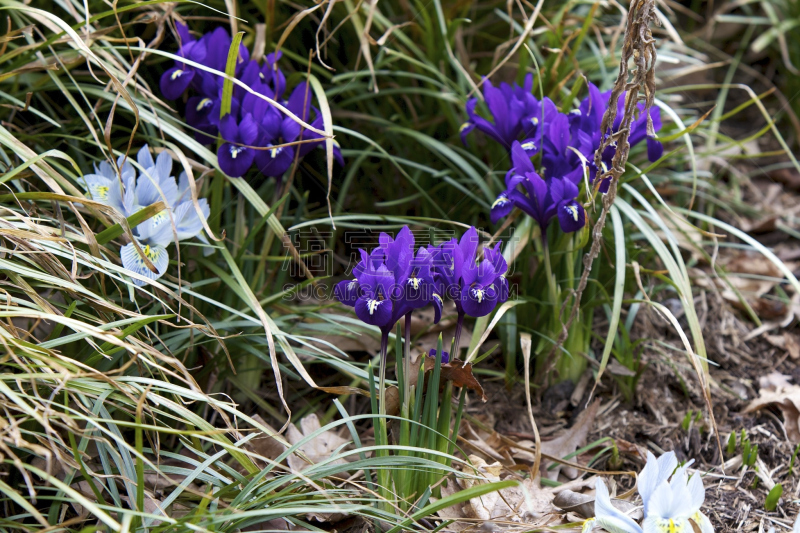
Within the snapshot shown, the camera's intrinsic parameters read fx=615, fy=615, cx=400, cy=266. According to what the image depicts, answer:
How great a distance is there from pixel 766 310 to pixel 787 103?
5.56ft

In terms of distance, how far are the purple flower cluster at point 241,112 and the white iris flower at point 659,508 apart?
133cm

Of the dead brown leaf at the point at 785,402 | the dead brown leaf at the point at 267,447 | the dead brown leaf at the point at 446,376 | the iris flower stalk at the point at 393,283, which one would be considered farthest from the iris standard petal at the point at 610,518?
the dead brown leaf at the point at 785,402

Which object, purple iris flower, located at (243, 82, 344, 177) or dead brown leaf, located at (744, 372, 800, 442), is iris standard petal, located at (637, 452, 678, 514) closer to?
dead brown leaf, located at (744, 372, 800, 442)

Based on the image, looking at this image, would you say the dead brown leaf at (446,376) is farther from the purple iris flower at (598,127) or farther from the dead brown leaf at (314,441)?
the purple iris flower at (598,127)

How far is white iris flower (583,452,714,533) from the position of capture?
1464 mm

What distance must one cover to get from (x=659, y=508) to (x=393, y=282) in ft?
2.78

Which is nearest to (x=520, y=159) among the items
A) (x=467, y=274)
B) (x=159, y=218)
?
(x=467, y=274)

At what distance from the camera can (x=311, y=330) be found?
2.23 meters

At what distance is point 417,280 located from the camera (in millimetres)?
1554

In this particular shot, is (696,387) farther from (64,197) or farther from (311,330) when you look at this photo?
(64,197)

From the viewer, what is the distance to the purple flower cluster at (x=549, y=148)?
193 centimetres

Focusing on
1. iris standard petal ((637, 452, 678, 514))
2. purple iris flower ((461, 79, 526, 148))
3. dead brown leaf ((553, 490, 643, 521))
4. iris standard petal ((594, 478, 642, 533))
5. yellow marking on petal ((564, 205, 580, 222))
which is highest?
purple iris flower ((461, 79, 526, 148))

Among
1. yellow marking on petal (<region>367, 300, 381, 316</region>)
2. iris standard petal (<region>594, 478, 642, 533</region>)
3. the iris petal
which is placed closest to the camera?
iris standard petal (<region>594, 478, 642, 533</region>)

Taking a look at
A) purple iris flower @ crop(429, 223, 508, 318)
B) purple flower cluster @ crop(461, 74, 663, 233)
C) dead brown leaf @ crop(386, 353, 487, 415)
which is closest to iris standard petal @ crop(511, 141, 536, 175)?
purple flower cluster @ crop(461, 74, 663, 233)
